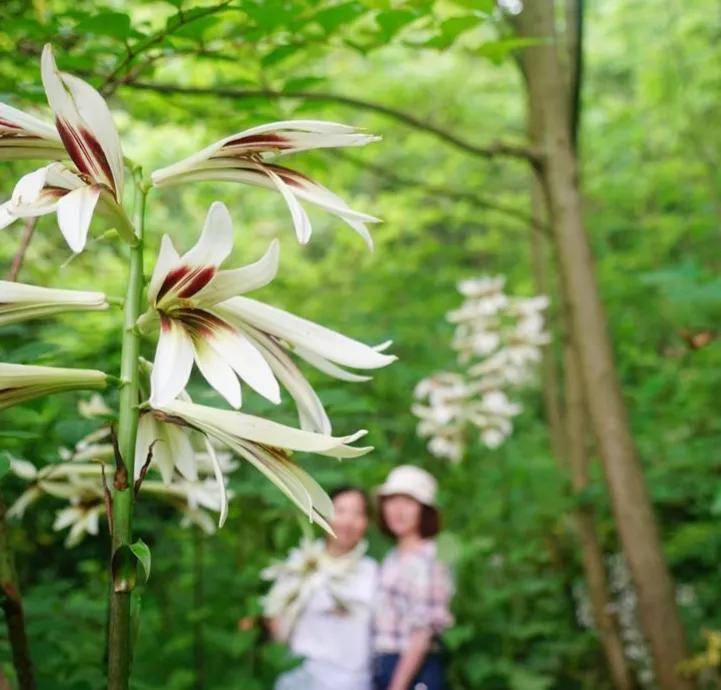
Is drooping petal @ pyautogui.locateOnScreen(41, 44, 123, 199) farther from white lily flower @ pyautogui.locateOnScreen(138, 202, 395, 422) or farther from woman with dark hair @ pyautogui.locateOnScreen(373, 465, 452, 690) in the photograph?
woman with dark hair @ pyautogui.locateOnScreen(373, 465, 452, 690)

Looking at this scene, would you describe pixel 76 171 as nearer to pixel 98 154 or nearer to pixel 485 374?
pixel 98 154

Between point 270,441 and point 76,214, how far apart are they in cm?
26

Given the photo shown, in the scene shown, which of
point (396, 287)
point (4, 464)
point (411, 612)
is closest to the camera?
point (4, 464)

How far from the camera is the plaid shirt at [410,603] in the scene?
13.8 ft

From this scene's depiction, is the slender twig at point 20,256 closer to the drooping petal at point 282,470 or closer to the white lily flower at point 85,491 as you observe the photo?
the white lily flower at point 85,491

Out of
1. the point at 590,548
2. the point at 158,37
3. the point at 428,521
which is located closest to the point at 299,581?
the point at 428,521

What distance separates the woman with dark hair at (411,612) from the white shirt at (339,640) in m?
0.11

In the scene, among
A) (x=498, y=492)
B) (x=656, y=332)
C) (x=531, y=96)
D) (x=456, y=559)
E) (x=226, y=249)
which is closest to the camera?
(x=226, y=249)

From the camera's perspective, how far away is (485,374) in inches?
193

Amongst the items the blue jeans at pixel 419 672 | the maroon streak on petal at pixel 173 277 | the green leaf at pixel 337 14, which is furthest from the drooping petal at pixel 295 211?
the blue jeans at pixel 419 672

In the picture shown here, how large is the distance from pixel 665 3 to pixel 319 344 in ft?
27.5

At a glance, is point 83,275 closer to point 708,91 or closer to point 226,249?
point 226,249

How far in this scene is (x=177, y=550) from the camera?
3.24m

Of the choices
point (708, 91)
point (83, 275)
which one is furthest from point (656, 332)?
point (83, 275)
